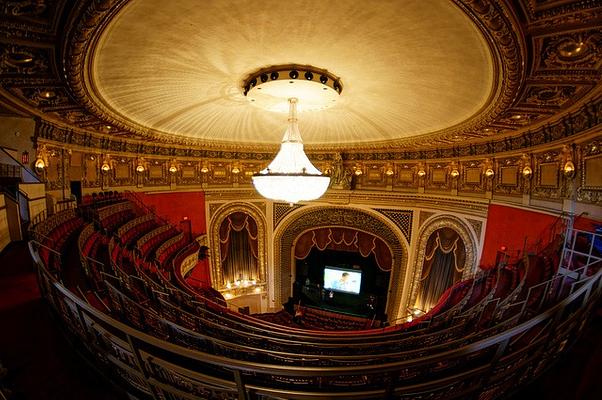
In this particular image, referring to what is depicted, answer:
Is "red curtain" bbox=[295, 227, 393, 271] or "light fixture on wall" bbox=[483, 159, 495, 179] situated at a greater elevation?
"light fixture on wall" bbox=[483, 159, 495, 179]

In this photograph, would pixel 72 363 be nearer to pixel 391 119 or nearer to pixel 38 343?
pixel 38 343

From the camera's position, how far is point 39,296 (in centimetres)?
330

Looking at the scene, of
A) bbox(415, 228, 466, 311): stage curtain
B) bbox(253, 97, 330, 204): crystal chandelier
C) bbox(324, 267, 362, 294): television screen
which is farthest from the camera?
bbox(324, 267, 362, 294): television screen

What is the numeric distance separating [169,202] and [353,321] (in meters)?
9.39

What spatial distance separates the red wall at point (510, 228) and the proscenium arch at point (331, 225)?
3285 mm

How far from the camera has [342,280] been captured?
510 inches

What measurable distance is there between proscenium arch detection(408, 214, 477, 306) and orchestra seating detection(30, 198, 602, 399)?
1645 mm

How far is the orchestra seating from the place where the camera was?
1636 mm

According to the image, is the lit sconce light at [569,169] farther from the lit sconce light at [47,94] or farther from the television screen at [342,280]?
the lit sconce light at [47,94]

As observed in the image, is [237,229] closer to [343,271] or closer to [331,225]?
[331,225]

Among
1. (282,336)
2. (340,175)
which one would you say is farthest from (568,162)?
(340,175)

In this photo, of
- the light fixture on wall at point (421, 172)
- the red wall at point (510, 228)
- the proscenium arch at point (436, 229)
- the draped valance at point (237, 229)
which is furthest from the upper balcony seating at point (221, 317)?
the draped valance at point (237, 229)

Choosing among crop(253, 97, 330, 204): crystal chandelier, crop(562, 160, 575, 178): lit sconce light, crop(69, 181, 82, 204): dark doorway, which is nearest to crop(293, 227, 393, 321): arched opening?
crop(562, 160, 575, 178): lit sconce light

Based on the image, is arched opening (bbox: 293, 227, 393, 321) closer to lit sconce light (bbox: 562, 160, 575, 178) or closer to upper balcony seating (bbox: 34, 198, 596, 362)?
upper balcony seating (bbox: 34, 198, 596, 362)
